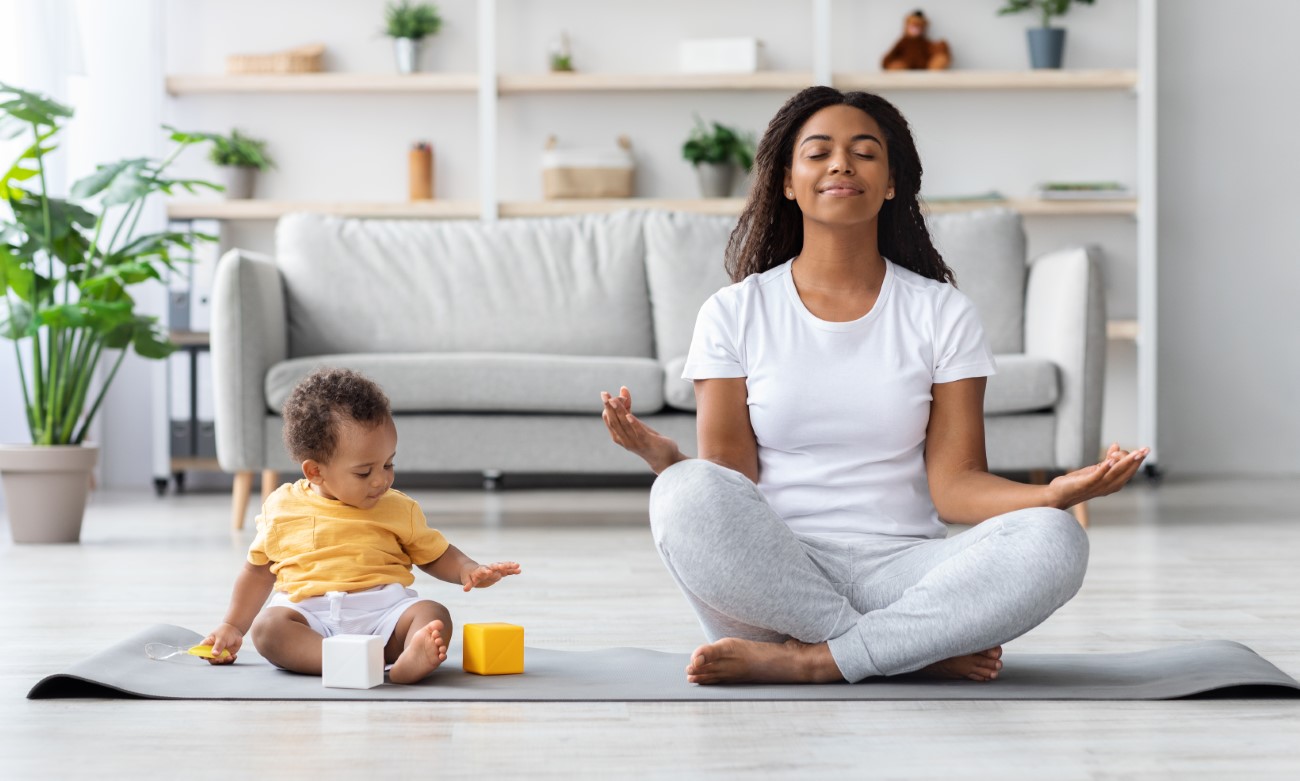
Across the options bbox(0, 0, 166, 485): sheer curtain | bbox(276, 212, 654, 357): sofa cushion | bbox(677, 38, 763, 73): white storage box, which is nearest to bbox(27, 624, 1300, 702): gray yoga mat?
bbox(276, 212, 654, 357): sofa cushion

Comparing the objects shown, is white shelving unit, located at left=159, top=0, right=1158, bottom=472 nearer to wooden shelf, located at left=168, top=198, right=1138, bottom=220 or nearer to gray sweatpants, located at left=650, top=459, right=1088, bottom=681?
wooden shelf, located at left=168, top=198, right=1138, bottom=220

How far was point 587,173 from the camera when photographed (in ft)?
15.3

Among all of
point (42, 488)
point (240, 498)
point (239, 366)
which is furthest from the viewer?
point (240, 498)

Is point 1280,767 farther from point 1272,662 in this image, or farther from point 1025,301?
point 1025,301

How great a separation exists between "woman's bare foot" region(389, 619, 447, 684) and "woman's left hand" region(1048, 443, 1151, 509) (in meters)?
0.67

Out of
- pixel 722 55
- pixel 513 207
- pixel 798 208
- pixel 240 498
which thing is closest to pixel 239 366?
pixel 240 498

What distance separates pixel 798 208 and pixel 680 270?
6.58 feet

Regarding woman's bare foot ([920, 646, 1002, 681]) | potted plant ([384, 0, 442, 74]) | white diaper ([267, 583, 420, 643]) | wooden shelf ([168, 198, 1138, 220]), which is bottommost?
woman's bare foot ([920, 646, 1002, 681])

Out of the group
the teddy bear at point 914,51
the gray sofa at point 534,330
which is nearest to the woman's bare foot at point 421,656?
the gray sofa at point 534,330

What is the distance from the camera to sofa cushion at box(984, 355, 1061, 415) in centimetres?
323

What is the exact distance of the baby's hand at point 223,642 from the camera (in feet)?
5.33

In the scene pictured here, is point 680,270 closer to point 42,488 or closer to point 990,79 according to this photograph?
point 990,79

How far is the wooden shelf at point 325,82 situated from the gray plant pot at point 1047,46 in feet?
Result: 6.20

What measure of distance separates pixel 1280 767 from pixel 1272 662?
530 mm
